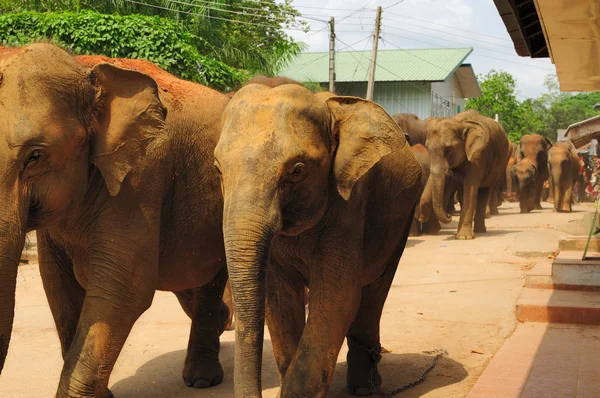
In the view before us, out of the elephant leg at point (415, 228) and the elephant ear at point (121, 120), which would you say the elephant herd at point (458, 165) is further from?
the elephant ear at point (121, 120)

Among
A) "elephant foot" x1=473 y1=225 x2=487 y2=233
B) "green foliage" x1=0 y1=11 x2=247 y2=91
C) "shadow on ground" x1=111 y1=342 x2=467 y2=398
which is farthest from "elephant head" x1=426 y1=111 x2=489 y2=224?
"shadow on ground" x1=111 y1=342 x2=467 y2=398

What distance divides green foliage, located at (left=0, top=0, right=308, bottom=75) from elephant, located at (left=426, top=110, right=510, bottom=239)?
6.23m

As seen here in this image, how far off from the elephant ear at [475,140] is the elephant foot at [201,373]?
10.7m

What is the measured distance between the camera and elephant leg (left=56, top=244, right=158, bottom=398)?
178 inches

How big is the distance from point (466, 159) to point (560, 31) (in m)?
11.2

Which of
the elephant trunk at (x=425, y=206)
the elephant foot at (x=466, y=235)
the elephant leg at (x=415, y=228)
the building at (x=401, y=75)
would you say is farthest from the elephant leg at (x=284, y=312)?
the building at (x=401, y=75)

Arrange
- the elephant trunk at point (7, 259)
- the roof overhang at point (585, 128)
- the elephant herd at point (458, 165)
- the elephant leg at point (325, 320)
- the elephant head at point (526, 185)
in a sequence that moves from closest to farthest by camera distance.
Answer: the elephant trunk at point (7, 259), the elephant leg at point (325, 320), the roof overhang at point (585, 128), the elephant herd at point (458, 165), the elephant head at point (526, 185)

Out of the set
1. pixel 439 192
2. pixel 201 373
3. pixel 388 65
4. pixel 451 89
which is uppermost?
pixel 388 65

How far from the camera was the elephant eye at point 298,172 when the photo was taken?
175 inches

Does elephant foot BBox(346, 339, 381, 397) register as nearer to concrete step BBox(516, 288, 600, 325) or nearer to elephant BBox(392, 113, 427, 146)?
concrete step BBox(516, 288, 600, 325)

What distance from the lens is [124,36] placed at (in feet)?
53.0

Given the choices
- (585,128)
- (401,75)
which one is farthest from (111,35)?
(401,75)

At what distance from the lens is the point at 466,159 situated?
1627 cm

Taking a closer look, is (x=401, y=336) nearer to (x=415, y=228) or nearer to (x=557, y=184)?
(x=415, y=228)
